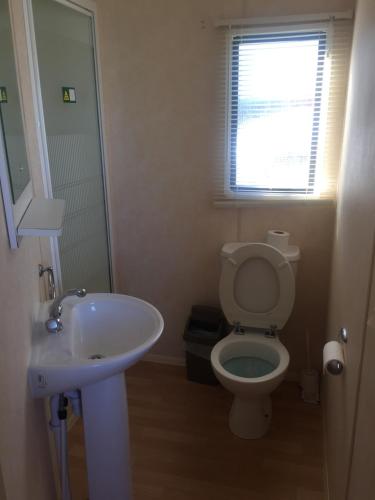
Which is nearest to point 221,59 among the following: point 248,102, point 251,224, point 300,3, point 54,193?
point 248,102

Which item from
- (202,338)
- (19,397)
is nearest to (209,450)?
(202,338)

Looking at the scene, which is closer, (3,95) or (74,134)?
(3,95)

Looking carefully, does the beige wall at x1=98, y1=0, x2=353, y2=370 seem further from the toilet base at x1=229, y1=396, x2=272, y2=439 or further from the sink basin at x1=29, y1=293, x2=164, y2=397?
the sink basin at x1=29, y1=293, x2=164, y2=397

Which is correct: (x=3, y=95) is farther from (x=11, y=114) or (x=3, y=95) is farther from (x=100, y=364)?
(x=100, y=364)

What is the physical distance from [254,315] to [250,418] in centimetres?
54

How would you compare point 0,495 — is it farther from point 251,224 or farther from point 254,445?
point 251,224

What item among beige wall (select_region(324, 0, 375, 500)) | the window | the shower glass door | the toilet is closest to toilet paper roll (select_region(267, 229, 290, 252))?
the toilet

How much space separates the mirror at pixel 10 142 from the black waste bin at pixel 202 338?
4.63ft

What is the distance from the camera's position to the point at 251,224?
244 cm

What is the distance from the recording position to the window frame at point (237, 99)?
6.90 feet

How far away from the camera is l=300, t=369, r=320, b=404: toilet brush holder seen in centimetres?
242

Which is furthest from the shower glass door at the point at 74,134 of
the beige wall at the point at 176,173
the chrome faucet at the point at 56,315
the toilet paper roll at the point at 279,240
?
the toilet paper roll at the point at 279,240

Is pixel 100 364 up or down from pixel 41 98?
down

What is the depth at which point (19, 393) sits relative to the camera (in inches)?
45.3
